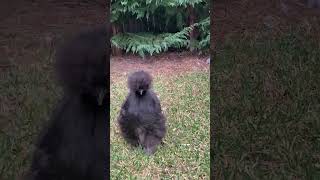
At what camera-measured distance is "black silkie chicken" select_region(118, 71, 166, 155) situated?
2.03 meters

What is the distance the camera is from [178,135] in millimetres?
2062

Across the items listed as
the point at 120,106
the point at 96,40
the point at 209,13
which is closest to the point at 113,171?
the point at 120,106

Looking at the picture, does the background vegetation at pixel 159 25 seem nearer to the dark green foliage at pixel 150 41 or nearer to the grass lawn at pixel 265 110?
the dark green foliage at pixel 150 41

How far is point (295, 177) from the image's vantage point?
206 cm

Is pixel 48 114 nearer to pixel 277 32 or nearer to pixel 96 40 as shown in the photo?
pixel 96 40

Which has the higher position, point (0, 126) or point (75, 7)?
point (75, 7)

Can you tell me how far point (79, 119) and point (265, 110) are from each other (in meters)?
0.93

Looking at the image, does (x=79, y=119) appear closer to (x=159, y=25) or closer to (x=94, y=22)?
(x=94, y=22)

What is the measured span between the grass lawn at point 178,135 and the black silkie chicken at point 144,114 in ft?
0.10

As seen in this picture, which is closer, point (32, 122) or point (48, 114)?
point (48, 114)

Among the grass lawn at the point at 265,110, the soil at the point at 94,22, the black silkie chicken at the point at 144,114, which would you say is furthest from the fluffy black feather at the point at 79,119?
the grass lawn at the point at 265,110

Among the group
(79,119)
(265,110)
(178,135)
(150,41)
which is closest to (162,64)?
(150,41)

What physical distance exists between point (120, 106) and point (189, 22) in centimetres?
41

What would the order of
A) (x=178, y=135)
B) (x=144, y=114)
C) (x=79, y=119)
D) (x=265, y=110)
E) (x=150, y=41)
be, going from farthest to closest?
(x=265, y=110), (x=144, y=114), (x=178, y=135), (x=150, y=41), (x=79, y=119)
